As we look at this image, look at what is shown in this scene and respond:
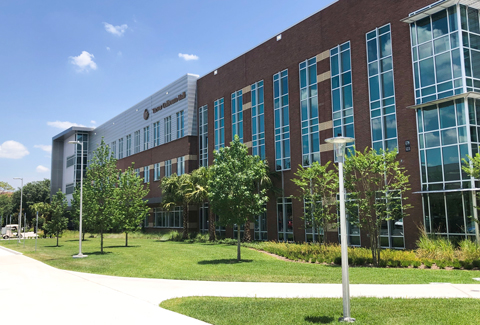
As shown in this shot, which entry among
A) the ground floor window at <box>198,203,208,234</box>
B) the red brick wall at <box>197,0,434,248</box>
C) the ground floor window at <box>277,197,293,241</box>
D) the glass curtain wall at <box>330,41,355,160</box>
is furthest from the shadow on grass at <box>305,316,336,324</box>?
the ground floor window at <box>198,203,208,234</box>

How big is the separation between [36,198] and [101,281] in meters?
89.1

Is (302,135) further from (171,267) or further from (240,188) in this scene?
(171,267)

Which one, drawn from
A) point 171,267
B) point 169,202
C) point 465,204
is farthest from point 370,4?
point 169,202

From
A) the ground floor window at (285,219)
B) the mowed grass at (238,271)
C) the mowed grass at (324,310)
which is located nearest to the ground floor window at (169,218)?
the ground floor window at (285,219)

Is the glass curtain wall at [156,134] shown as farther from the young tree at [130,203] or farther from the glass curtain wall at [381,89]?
the glass curtain wall at [381,89]

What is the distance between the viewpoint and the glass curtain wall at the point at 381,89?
25125 mm

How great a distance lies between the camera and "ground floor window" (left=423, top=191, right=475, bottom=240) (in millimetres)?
20797

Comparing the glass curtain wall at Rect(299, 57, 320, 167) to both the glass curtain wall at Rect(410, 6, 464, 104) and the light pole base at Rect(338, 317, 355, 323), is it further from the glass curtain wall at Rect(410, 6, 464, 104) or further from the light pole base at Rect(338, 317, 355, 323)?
the light pole base at Rect(338, 317, 355, 323)

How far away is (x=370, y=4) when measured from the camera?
26828 mm

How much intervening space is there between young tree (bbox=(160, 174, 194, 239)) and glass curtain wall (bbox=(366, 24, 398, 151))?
60.5 ft

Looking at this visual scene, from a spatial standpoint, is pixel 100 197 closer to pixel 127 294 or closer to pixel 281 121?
pixel 281 121

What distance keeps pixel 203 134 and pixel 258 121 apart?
10.8 m

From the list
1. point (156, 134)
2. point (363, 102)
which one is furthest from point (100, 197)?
point (156, 134)

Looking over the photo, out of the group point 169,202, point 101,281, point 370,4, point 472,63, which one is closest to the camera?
point 101,281
